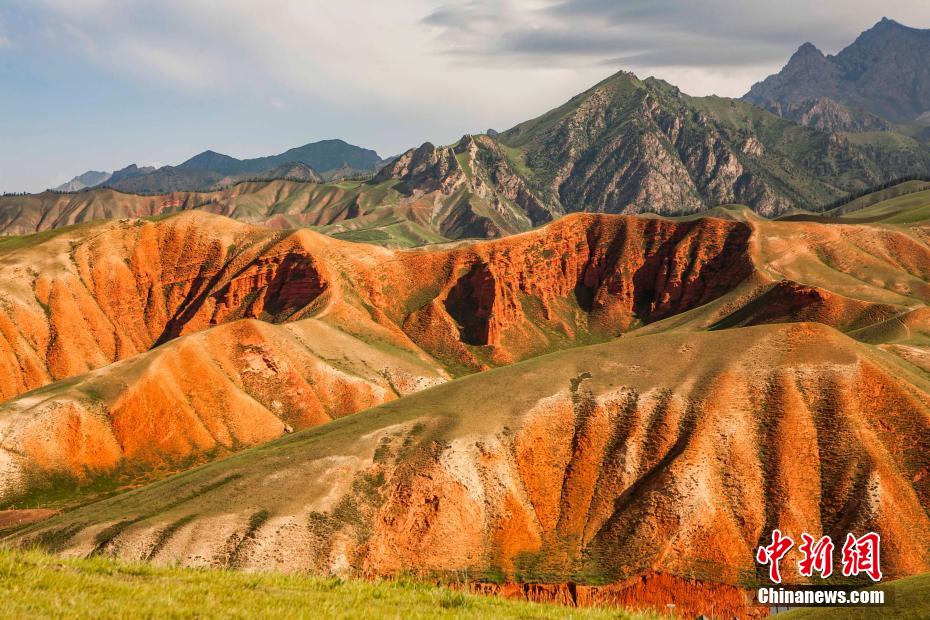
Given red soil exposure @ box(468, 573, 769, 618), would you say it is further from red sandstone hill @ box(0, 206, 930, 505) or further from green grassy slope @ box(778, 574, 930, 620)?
red sandstone hill @ box(0, 206, 930, 505)

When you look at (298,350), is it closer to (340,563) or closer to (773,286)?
(340,563)

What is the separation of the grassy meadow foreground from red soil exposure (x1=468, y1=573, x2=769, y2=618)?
53841mm

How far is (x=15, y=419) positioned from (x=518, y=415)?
290 feet

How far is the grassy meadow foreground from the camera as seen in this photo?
1456 cm

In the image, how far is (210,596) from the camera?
1598 cm

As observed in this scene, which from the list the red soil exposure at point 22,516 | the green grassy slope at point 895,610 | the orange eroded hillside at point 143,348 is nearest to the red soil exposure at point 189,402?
the orange eroded hillside at point 143,348

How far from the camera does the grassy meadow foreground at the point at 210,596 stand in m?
14.6

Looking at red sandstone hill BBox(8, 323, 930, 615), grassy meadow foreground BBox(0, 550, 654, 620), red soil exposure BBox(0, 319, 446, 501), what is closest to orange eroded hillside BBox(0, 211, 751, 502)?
red soil exposure BBox(0, 319, 446, 501)

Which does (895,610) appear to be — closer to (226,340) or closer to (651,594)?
(651,594)

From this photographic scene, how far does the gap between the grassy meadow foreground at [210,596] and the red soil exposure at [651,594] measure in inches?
2120

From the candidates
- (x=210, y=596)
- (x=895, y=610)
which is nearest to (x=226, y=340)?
(x=895, y=610)

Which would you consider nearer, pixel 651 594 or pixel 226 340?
pixel 651 594

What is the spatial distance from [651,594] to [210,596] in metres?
64.1

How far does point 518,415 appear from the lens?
89375 mm
